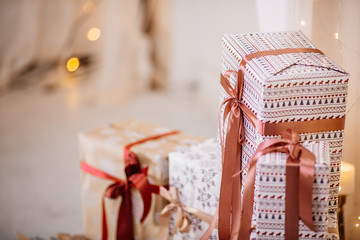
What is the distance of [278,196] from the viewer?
86cm

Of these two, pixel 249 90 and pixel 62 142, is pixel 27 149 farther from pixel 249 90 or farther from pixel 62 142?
pixel 249 90

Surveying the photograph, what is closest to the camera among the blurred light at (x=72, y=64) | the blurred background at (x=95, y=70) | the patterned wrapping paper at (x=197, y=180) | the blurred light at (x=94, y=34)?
the patterned wrapping paper at (x=197, y=180)

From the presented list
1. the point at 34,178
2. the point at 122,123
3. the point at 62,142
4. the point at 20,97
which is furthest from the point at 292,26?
the point at 20,97

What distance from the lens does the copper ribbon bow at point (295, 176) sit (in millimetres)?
829

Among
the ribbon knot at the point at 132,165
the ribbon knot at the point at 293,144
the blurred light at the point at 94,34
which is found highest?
the blurred light at the point at 94,34

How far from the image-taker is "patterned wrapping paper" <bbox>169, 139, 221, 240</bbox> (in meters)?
1.15

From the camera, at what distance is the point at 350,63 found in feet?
3.87

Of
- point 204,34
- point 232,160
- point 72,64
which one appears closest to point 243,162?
point 232,160

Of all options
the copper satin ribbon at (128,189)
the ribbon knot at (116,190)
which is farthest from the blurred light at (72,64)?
the ribbon knot at (116,190)

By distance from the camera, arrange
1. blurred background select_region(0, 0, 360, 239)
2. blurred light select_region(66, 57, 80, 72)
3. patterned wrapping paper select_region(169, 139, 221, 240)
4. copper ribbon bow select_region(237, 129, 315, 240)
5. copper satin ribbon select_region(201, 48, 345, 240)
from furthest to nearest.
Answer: blurred light select_region(66, 57, 80, 72) < blurred background select_region(0, 0, 360, 239) < patterned wrapping paper select_region(169, 139, 221, 240) < copper satin ribbon select_region(201, 48, 345, 240) < copper ribbon bow select_region(237, 129, 315, 240)

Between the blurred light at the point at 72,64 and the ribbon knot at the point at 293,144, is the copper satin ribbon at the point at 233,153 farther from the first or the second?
the blurred light at the point at 72,64

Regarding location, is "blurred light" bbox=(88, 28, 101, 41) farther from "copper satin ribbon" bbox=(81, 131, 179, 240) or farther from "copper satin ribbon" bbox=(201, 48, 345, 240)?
"copper satin ribbon" bbox=(201, 48, 345, 240)

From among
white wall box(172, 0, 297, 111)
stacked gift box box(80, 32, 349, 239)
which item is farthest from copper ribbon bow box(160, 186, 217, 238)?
white wall box(172, 0, 297, 111)

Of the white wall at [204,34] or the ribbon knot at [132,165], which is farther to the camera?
the white wall at [204,34]
